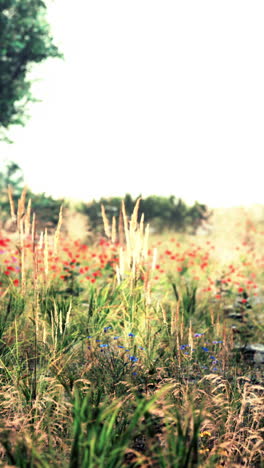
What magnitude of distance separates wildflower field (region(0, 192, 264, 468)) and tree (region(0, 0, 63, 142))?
10.8 metres

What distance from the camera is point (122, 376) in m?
3.81

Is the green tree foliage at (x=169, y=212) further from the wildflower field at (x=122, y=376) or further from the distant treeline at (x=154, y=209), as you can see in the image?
the wildflower field at (x=122, y=376)

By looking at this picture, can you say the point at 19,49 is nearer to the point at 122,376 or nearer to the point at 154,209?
the point at 154,209

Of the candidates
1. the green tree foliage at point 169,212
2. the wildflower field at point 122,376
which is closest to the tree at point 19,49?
the green tree foliage at point 169,212

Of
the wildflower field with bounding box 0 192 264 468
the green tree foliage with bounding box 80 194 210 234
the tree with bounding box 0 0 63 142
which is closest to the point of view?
the wildflower field with bounding box 0 192 264 468

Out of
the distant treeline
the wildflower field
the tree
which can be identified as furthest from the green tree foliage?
the wildflower field

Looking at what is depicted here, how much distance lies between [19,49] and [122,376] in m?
14.9

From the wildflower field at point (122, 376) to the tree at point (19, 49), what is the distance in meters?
10.8

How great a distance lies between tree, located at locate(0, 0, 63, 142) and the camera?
52.0ft

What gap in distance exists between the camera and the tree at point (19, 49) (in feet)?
52.0

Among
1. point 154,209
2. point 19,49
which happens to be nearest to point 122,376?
point 154,209

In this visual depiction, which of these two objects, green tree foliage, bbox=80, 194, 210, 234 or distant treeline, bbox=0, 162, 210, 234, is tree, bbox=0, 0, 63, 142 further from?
green tree foliage, bbox=80, 194, 210, 234

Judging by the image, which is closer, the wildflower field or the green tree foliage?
the wildflower field

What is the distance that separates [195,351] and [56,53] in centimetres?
1416
